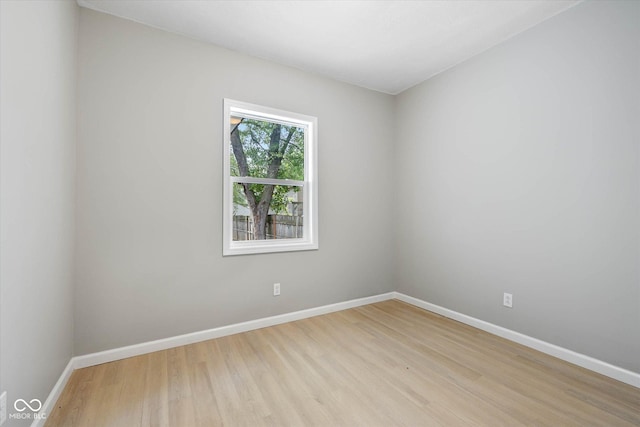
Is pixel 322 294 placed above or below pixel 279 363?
above

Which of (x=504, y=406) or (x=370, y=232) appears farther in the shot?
(x=370, y=232)

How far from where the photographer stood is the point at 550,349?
2326 millimetres

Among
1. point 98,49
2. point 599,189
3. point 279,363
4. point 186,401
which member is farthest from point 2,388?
point 599,189

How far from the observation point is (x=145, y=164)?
238 centimetres

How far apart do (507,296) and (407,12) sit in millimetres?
2651

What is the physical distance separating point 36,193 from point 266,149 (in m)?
1.94

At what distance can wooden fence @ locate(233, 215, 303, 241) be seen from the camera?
2912mm

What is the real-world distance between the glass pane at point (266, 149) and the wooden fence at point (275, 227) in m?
0.46

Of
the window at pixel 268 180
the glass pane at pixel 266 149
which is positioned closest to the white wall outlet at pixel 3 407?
the window at pixel 268 180

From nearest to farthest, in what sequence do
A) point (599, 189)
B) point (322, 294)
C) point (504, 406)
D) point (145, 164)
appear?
point (504, 406)
point (599, 189)
point (145, 164)
point (322, 294)

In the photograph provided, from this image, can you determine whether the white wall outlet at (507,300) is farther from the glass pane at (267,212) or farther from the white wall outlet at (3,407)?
the white wall outlet at (3,407)

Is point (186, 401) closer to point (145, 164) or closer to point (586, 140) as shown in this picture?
point (145, 164)

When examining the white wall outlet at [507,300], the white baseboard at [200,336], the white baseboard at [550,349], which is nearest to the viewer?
the white baseboard at [550,349]

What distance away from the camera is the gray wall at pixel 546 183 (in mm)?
1977
